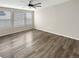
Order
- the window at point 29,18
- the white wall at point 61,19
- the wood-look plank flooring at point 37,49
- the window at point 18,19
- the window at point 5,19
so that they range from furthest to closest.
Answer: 1. the window at point 29,18
2. the window at point 18,19
3. the window at point 5,19
4. the white wall at point 61,19
5. the wood-look plank flooring at point 37,49

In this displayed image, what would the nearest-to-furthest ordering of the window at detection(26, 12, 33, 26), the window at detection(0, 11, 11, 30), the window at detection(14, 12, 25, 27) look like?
1. the window at detection(0, 11, 11, 30)
2. the window at detection(14, 12, 25, 27)
3. the window at detection(26, 12, 33, 26)

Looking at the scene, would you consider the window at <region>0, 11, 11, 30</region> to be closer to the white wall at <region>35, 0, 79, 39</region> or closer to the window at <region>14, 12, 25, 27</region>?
the window at <region>14, 12, 25, 27</region>

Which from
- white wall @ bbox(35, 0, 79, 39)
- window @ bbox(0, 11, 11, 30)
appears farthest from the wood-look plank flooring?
window @ bbox(0, 11, 11, 30)

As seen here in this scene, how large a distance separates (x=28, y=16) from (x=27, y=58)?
6537 mm

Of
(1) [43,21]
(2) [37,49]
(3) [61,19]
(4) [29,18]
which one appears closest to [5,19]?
(4) [29,18]

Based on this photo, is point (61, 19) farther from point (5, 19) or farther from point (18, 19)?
point (5, 19)

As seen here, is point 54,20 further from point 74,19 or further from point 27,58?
point 27,58

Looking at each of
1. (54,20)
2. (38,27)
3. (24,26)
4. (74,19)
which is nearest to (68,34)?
(74,19)

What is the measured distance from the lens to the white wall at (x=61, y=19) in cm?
579

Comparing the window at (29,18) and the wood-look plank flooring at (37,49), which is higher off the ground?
the window at (29,18)

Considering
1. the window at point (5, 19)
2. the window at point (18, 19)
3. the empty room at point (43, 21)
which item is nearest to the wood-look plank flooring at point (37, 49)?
the empty room at point (43, 21)

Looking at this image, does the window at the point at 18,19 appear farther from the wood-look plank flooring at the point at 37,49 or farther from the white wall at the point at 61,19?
the wood-look plank flooring at the point at 37,49

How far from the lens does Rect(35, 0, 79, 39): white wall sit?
579 centimetres

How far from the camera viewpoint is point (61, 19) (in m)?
6.70
